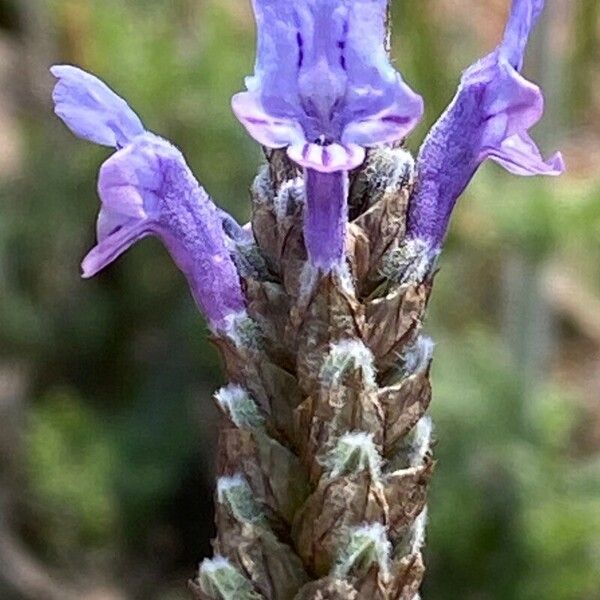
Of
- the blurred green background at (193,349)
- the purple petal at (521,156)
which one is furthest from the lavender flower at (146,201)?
the blurred green background at (193,349)

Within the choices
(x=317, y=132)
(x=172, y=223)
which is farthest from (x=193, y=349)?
(x=317, y=132)

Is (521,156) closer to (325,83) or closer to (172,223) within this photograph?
(325,83)

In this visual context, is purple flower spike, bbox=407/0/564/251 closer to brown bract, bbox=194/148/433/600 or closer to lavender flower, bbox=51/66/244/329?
brown bract, bbox=194/148/433/600

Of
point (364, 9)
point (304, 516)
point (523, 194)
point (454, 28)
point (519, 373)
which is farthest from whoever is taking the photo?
point (454, 28)

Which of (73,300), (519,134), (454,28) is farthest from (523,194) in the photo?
(519,134)

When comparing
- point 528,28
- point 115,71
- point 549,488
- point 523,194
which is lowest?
point 549,488

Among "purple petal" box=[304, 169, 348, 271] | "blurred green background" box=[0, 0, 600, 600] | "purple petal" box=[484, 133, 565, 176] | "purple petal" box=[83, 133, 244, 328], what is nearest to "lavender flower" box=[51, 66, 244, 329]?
"purple petal" box=[83, 133, 244, 328]

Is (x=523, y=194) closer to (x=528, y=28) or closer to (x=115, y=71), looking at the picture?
(x=115, y=71)
